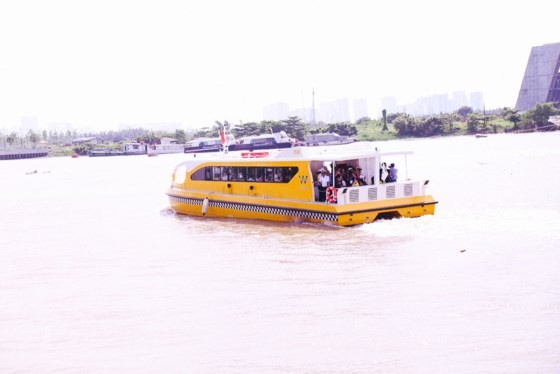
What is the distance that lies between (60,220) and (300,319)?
58.0ft

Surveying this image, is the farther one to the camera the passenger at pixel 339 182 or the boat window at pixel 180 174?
the boat window at pixel 180 174

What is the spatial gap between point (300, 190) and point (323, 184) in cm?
82

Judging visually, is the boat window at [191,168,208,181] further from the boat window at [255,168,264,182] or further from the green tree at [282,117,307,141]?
the green tree at [282,117,307,141]

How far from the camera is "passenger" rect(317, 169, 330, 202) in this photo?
18875 millimetres

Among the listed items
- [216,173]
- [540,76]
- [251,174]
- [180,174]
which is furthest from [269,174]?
[540,76]

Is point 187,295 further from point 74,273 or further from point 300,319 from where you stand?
point 74,273

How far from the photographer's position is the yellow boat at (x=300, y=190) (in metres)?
18.4

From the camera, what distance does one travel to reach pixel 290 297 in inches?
453

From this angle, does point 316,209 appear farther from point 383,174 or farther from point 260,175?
point 383,174

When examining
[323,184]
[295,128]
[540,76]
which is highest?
[540,76]

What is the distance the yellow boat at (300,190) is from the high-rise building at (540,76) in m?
137

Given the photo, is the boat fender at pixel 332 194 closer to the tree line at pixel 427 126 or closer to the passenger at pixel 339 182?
the passenger at pixel 339 182

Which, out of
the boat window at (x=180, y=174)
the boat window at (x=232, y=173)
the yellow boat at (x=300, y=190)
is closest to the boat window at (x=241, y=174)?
the yellow boat at (x=300, y=190)

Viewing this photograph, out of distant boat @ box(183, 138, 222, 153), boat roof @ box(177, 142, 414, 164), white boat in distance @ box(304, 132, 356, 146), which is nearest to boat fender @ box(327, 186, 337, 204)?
boat roof @ box(177, 142, 414, 164)
